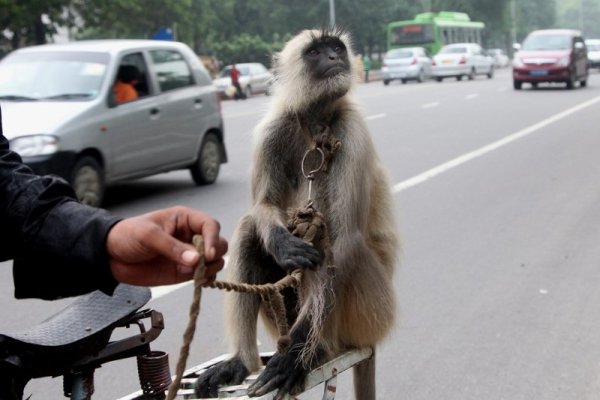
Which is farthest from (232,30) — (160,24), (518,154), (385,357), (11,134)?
(385,357)

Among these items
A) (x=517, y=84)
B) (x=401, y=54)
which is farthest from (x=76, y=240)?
(x=401, y=54)

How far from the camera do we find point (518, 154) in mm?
13961

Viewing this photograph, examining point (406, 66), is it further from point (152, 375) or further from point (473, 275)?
point (152, 375)

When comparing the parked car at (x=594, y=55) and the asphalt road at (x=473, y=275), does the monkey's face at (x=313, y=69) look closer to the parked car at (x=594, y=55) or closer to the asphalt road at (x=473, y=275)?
the asphalt road at (x=473, y=275)

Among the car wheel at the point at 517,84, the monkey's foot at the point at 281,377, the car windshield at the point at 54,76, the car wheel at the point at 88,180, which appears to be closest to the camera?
the monkey's foot at the point at 281,377

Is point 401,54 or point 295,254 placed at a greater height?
point 295,254

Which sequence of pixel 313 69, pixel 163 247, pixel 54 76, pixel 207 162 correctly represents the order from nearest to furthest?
1. pixel 163 247
2. pixel 313 69
3. pixel 54 76
4. pixel 207 162

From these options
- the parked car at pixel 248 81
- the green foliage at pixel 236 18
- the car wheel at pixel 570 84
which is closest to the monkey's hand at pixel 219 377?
the green foliage at pixel 236 18

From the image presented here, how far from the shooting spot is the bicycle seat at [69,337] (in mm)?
2316

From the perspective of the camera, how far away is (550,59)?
91.8ft

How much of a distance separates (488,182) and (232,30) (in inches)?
2142

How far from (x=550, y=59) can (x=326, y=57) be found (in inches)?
999

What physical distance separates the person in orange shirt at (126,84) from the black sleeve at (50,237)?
8.43m

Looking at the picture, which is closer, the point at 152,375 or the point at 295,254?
the point at 152,375
